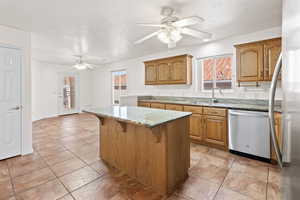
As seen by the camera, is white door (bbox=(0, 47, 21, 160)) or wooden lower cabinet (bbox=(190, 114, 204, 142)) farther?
wooden lower cabinet (bbox=(190, 114, 204, 142))

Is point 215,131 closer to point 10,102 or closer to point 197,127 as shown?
point 197,127

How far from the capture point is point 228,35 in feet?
10.8

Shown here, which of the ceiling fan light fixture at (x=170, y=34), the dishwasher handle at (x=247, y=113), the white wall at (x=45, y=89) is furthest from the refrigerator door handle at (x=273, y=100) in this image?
the white wall at (x=45, y=89)

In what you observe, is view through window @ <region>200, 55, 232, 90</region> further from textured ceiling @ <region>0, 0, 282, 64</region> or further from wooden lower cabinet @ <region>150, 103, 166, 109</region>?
wooden lower cabinet @ <region>150, 103, 166, 109</region>

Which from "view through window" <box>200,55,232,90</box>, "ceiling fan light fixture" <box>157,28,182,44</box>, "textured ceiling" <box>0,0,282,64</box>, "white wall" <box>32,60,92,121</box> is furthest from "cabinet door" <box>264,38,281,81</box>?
"white wall" <box>32,60,92,121</box>

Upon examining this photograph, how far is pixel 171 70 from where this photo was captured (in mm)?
4188

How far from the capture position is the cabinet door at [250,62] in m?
2.81

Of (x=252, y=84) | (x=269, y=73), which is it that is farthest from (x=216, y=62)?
(x=269, y=73)

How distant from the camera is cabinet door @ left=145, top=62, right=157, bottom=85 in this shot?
4.61 meters

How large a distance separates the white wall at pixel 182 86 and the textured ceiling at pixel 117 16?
10.1 inches

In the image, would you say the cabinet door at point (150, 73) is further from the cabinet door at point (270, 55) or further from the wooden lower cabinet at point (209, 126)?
the cabinet door at point (270, 55)

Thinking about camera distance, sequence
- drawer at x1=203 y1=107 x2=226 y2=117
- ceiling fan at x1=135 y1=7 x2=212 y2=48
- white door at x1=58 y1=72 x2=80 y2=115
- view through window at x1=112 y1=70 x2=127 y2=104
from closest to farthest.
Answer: ceiling fan at x1=135 y1=7 x2=212 y2=48 < drawer at x1=203 y1=107 x2=226 y2=117 < view through window at x1=112 y1=70 x2=127 y2=104 < white door at x1=58 y1=72 x2=80 y2=115

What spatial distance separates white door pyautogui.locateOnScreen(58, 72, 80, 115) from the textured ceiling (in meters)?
3.65

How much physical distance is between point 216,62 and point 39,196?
13.9 ft
